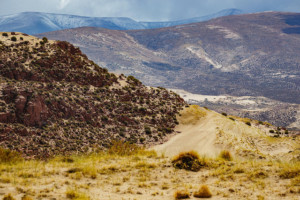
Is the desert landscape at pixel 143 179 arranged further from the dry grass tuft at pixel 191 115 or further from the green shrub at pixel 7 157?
the dry grass tuft at pixel 191 115

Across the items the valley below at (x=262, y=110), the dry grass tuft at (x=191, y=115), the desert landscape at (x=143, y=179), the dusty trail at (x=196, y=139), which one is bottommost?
the valley below at (x=262, y=110)

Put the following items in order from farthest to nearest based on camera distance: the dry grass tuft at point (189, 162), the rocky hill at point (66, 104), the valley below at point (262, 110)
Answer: the valley below at point (262, 110), the rocky hill at point (66, 104), the dry grass tuft at point (189, 162)

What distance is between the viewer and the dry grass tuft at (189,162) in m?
13.4

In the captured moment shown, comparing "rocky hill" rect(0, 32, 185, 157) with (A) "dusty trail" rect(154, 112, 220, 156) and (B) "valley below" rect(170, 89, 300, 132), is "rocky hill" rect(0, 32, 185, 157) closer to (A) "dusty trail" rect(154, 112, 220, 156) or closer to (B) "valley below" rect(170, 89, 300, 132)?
(A) "dusty trail" rect(154, 112, 220, 156)

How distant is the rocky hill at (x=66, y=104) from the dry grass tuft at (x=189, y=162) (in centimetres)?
1257

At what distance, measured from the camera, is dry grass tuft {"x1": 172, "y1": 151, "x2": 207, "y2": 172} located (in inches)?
526

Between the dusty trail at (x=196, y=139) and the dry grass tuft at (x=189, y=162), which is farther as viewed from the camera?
the dusty trail at (x=196, y=139)

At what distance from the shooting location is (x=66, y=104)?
31.9 metres

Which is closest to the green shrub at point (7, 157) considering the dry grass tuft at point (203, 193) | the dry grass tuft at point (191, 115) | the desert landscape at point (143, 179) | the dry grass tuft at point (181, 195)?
the desert landscape at point (143, 179)

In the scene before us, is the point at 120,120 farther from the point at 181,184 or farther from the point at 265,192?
the point at 265,192

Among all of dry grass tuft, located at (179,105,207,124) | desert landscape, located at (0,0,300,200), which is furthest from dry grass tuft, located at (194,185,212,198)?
dry grass tuft, located at (179,105,207,124)

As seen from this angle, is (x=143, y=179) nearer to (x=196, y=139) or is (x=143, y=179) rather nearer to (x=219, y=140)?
(x=219, y=140)

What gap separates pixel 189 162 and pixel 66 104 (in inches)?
855

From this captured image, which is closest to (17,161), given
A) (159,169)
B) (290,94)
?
(159,169)
